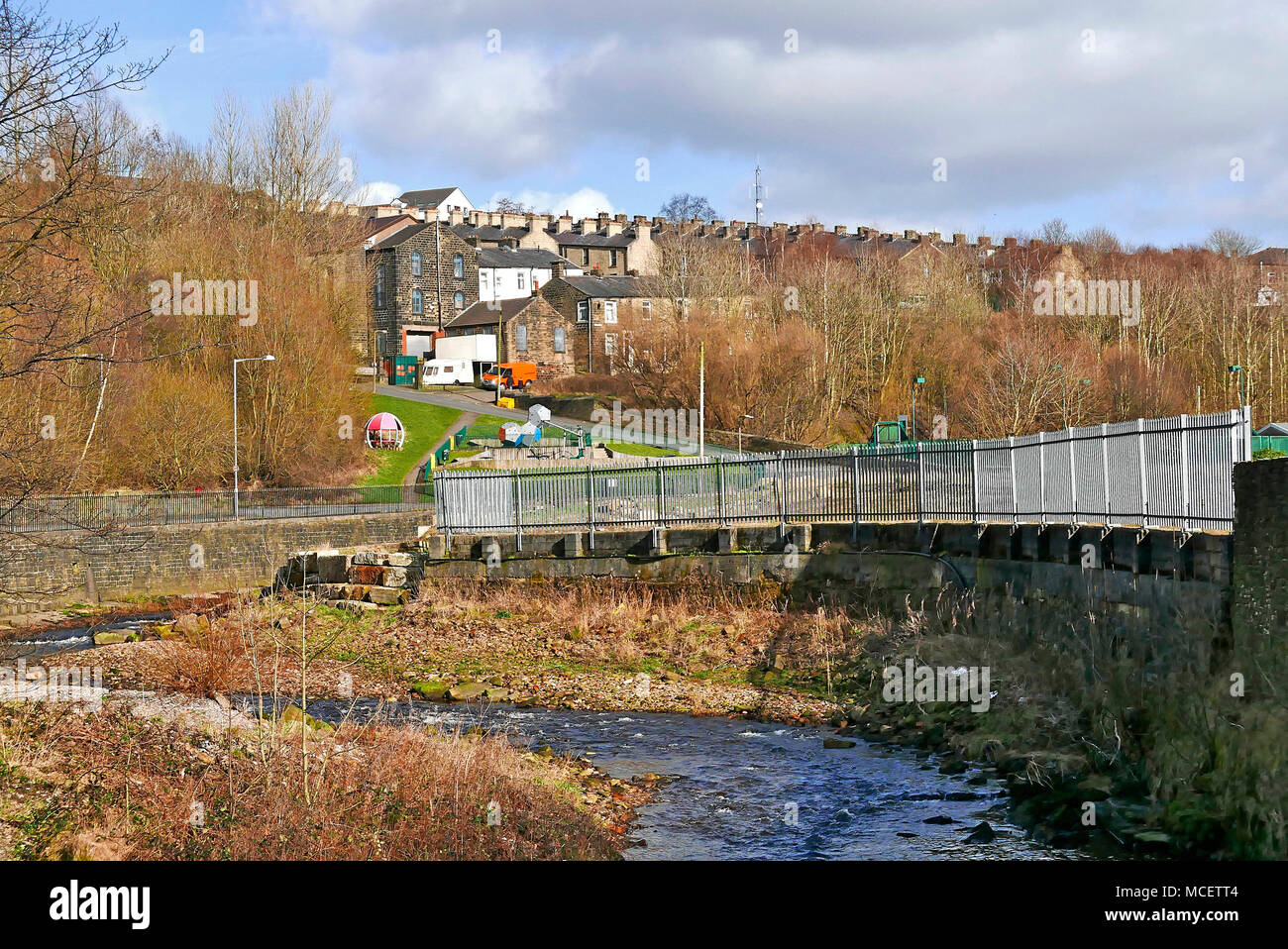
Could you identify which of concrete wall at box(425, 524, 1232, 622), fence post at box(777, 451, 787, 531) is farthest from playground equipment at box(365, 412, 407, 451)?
fence post at box(777, 451, 787, 531)

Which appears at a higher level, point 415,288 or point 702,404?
Result: point 415,288

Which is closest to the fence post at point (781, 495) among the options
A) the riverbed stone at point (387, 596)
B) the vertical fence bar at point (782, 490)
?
the vertical fence bar at point (782, 490)

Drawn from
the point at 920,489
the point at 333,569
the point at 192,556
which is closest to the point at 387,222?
the point at 192,556

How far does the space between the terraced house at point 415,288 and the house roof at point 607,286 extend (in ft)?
27.1

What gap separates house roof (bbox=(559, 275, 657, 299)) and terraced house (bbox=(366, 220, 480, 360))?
8269 mm

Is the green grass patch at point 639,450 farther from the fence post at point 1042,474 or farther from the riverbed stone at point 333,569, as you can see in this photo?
the fence post at point 1042,474

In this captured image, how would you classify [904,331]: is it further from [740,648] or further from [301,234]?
[740,648]

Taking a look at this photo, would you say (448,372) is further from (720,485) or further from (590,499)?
(720,485)

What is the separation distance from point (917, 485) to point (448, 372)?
66.8 metres

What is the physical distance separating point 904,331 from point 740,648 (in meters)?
54.0

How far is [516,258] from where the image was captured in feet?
338

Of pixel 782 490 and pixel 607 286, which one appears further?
pixel 607 286

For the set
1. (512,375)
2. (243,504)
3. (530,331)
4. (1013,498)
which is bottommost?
(243,504)

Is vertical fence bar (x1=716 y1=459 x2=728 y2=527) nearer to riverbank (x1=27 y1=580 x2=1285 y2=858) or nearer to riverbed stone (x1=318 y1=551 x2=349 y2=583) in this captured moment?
riverbank (x1=27 y1=580 x2=1285 y2=858)
